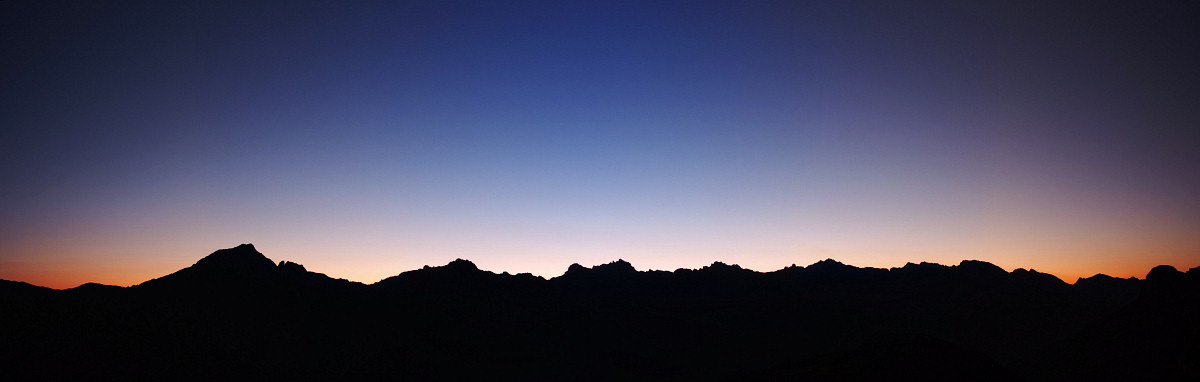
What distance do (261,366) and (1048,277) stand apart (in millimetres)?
172896

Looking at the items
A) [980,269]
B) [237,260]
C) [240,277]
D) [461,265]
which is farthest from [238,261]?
[980,269]

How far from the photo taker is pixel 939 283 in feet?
404

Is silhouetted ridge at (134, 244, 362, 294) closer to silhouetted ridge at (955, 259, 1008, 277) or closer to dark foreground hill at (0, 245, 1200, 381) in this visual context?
dark foreground hill at (0, 245, 1200, 381)

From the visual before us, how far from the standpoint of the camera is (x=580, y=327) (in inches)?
3536

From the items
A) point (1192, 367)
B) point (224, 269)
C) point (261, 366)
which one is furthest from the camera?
point (224, 269)

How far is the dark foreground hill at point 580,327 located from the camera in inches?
2095

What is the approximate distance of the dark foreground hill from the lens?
53.2 metres

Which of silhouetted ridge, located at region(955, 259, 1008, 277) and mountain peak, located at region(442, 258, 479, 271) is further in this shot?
silhouetted ridge, located at region(955, 259, 1008, 277)

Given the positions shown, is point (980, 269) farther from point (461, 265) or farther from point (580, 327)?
point (461, 265)

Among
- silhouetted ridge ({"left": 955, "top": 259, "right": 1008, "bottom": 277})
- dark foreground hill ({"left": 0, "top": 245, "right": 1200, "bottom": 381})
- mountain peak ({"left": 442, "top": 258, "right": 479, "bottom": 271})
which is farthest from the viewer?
silhouetted ridge ({"left": 955, "top": 259, "right": 1008, "bottom": 277})

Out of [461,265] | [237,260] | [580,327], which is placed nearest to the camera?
[237,260]

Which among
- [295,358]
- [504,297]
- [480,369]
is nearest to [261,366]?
[295,358]

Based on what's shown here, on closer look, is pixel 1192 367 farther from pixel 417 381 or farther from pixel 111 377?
pixel 111 377

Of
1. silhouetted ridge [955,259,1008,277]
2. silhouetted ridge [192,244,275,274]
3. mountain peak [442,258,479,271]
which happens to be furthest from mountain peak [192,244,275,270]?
silhouetted ridge [955,259,1008,277]
